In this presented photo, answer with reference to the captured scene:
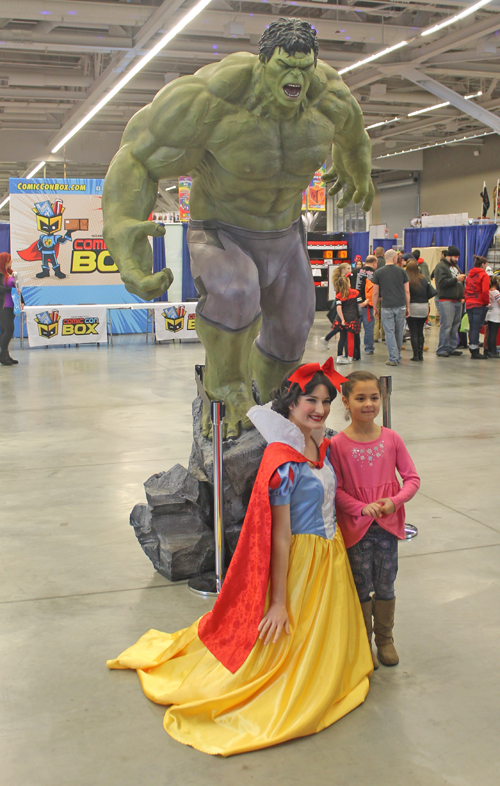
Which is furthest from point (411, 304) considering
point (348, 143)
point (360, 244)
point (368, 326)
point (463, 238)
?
point (360, 244)

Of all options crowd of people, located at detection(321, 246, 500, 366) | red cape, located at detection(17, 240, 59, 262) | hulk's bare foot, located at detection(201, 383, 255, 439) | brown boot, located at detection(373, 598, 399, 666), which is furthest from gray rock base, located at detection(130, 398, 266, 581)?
red cape, located at detection(17, 240, 59, 262)

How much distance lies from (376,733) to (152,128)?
2194 millimetres

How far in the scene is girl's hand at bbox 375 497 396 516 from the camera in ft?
6.98

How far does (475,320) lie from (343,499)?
8.95 meters

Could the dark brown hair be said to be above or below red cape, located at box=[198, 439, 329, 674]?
above

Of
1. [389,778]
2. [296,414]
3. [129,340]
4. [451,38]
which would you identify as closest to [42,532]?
[296,414]

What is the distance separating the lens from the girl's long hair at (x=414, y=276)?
10.0 m

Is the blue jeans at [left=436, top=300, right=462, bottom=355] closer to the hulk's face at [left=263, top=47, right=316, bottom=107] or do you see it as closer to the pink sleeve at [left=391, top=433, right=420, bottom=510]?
the hulk's face at [left=263, top=47, right=316, bottom=107]

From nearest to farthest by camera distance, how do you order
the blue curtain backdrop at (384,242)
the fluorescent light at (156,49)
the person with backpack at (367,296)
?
1. the fluorescent light at (156,49)
2. the person with backpack at (367,296)
3. the blue curtain backdrop at (384,242)

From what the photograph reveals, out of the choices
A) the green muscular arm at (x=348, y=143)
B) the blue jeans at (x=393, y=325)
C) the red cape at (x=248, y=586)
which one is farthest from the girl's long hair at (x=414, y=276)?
the red cape at (x=248, y=586)

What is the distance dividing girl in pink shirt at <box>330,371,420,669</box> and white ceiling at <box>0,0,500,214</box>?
29.1ft

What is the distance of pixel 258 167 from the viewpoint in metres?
2.76

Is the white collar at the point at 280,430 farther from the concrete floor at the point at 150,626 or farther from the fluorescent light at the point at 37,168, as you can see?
the fluorescent light at the point at 37,168

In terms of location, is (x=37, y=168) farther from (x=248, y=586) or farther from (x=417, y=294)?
(x=248, y=586)
